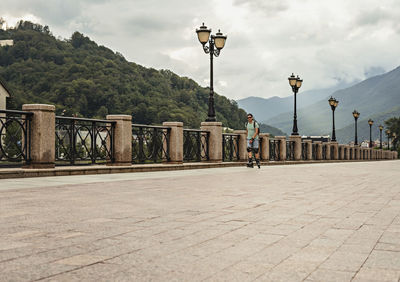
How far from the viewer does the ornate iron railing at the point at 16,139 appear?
35.6 feet

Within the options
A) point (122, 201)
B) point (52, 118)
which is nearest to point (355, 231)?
point (122, 201)

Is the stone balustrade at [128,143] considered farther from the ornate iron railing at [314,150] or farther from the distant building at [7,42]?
the distant building at [7,42]

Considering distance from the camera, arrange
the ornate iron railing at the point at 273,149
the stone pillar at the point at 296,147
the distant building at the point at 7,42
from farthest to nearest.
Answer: the distant building at the point at 7,42 < the stone pillar at the point at 296,147 < the ornate iron railing at the point at 273,149

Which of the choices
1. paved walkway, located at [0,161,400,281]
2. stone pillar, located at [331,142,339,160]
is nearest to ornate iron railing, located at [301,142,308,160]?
stone pillar, located at [331,142,339,160]

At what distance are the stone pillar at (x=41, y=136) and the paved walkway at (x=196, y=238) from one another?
426cm

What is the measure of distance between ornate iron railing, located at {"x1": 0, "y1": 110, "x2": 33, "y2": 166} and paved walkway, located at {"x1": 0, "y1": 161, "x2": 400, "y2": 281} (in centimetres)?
436

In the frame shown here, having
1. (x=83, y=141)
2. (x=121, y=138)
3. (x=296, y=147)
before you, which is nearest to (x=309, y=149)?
(x=296, y=147)

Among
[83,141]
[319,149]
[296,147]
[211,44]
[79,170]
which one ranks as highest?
[211,44]

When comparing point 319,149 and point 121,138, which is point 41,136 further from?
point 319,149

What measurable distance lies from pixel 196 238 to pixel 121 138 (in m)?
9.99

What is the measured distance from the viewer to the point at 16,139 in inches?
433

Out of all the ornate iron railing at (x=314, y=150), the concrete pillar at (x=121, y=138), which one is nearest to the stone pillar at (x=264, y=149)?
the concrete pillar at (x=121, y=138)

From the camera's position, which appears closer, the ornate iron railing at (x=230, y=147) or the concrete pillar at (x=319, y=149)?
the ornate iron railing at (x=230, y=147)

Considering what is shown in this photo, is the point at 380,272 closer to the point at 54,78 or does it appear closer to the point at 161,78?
the point at 54,78
